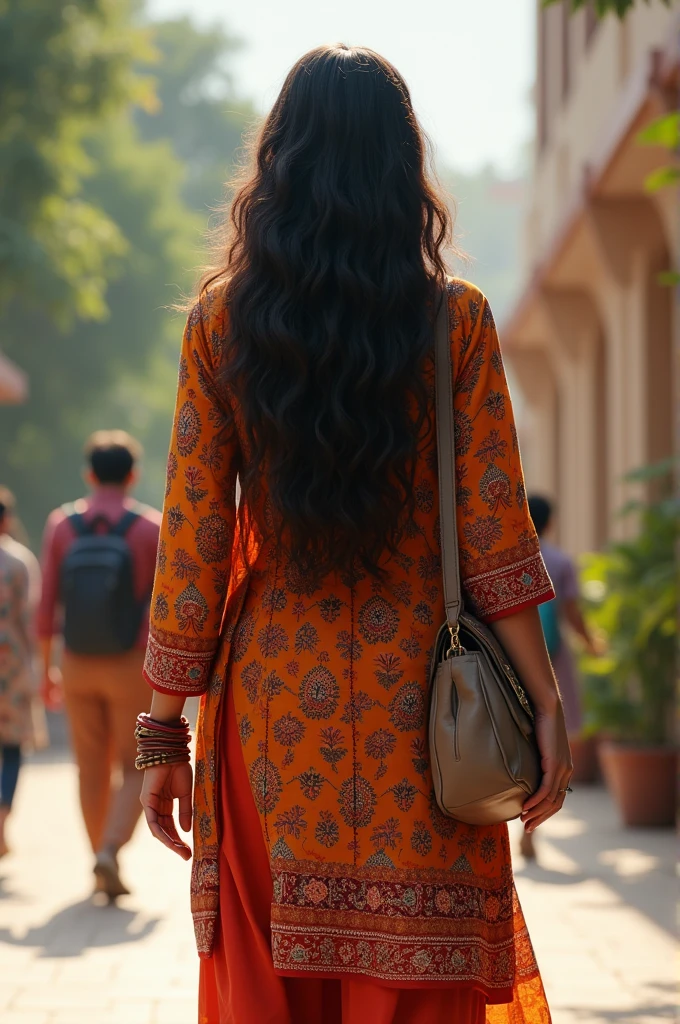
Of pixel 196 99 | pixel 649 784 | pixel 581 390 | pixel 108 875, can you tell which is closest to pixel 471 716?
pixel 108 875

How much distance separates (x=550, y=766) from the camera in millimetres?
2408

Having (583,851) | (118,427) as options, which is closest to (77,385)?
(118,427)

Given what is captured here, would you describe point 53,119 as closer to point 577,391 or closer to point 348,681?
point 577,391

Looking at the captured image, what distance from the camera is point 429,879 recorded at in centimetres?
242

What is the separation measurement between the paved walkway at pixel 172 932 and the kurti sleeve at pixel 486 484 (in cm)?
253

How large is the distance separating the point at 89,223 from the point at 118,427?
2171 cm

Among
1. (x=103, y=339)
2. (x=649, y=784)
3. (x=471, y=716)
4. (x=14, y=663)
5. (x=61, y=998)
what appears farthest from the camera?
(x=103, y=339)

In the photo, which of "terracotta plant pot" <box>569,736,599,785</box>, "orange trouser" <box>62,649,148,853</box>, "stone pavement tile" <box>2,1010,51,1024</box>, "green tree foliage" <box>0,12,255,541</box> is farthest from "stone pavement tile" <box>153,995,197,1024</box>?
"green tree foliage" <box>0,12,255,541</box>

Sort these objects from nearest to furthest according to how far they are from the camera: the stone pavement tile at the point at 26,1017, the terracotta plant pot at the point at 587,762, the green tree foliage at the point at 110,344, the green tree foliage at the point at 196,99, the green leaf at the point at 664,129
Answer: the stone pavement tile at the point at 26,1017, the green leaf at the point at 664,129, the terracotta plant pot at the point at 587,762, the green tree foliage at the point at 110,344, the green tree foliage at the point at 196,99

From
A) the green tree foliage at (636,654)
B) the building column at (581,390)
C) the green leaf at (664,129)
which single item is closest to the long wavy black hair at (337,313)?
the green leaf at (664,129)

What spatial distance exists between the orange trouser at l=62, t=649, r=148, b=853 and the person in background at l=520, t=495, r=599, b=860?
2222 millimetres

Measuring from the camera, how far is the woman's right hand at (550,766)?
2.40 metres

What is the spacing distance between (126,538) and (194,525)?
4.33 metres

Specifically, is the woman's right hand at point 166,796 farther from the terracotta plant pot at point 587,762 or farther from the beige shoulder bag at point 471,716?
the terracotta plant pot at point 587,762
